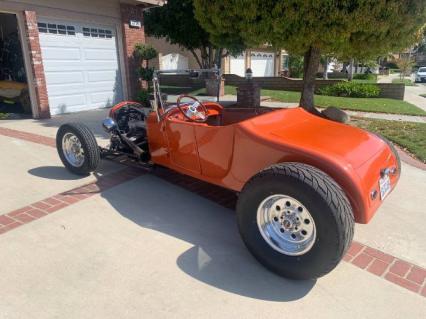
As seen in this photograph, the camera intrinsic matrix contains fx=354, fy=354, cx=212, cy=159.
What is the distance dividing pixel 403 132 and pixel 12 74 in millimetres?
11349

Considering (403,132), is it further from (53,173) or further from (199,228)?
(53,173)

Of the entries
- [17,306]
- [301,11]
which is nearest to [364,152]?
[17,306]

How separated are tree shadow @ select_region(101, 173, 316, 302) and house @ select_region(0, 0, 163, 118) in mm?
6097

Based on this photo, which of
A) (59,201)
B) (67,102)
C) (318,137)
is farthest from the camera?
(67,102)

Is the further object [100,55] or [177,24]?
[177,24]

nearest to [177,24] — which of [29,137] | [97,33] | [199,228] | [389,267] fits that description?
[97,33]

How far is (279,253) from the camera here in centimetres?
271

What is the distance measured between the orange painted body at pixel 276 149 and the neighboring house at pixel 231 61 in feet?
64.6

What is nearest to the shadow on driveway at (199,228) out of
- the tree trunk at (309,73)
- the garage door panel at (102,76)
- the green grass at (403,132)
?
the green grass at (403,132)

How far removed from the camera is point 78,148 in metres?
4.76

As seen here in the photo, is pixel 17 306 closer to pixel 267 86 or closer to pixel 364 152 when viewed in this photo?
pixel 364 152

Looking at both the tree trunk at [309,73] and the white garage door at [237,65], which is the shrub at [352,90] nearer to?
the tree trunk at [309,73]

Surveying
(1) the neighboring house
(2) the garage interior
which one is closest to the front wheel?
(2) the garage interior

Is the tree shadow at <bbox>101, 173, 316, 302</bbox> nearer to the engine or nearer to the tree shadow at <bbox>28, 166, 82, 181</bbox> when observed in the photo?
the engine
